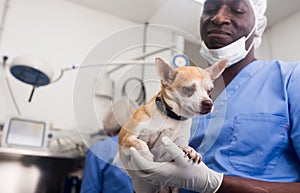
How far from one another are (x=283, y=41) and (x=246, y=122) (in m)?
1.60

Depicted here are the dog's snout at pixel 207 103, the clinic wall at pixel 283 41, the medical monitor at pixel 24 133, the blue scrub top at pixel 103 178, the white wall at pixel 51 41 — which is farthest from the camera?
the clinic wall at pixel 283 41

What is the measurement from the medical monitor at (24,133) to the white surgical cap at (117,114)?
1081 millimetres

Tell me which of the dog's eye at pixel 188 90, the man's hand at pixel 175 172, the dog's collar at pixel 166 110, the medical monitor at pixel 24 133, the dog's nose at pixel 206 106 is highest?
the dog's eye at pixel 188 90

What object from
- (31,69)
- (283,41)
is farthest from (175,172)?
(283,41)

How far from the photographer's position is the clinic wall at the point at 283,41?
5.97 feet

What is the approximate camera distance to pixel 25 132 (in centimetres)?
136

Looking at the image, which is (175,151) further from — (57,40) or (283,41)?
(283,41)

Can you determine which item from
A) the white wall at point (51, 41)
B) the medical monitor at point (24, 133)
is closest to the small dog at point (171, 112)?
the white wall at point (51, 41)

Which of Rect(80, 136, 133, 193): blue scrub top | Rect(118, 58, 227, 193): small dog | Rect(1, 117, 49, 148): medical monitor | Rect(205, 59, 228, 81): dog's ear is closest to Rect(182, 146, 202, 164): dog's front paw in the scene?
Rect(118, 58, 227, 193): small dog

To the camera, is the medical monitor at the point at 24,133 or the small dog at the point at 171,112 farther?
the medical monitor at the point at 24,133

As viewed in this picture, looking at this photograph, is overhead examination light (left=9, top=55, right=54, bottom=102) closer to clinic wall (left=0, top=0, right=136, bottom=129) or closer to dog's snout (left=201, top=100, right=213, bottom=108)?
clinic wall (left=0, top=0, right=136, bottom=129)

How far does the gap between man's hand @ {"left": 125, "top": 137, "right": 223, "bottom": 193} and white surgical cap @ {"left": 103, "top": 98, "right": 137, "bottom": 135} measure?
0.06 m

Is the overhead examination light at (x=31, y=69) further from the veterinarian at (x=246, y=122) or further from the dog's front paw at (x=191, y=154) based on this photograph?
the dog's front paw at (x=191, y=154)

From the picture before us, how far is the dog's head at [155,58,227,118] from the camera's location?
0.34 meters
